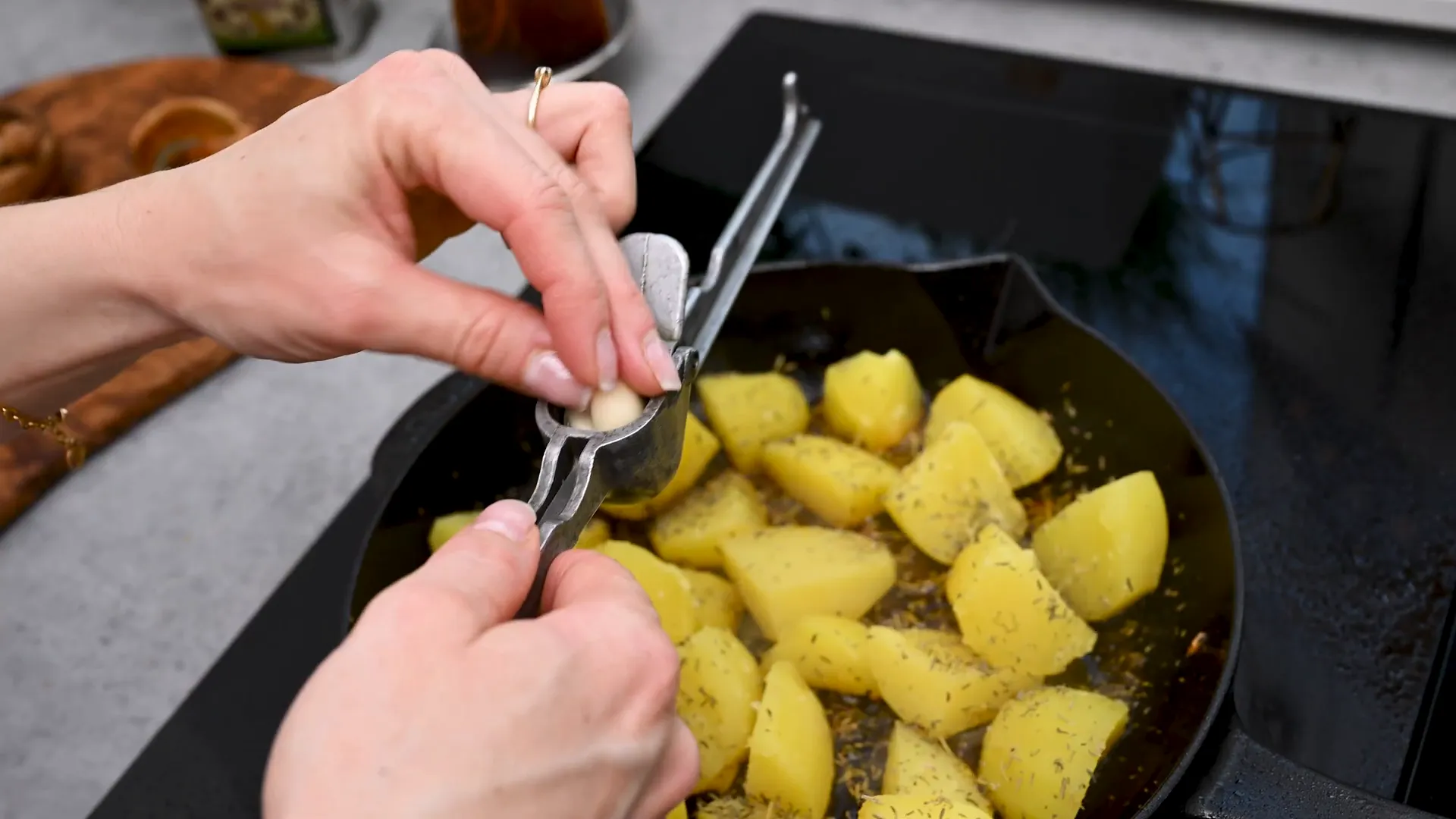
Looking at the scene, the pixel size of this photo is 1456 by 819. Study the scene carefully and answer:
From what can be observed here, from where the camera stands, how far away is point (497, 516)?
55 centimetres

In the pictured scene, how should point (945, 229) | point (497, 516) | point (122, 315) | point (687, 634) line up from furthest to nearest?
point (945, 229) < point (687, 634) < point (122, 315) < point (497, 516)

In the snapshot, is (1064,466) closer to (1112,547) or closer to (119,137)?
(1112,547)

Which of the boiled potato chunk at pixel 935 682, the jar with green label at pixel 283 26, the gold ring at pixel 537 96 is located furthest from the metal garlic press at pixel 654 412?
the jar with green label at pixel 283 26

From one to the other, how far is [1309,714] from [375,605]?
741 millimetres

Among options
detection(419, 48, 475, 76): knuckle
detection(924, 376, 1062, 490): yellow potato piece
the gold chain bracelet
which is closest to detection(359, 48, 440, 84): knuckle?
detection(419, 48, 475, 76): knuckle

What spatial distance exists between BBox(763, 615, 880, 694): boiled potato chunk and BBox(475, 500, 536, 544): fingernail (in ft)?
1.08

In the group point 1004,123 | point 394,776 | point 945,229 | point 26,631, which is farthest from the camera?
point 1004,123

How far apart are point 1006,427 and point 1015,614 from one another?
20 cm

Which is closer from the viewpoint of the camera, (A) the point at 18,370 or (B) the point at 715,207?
(A) the point at 18,370

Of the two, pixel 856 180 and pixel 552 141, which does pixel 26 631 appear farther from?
pixel 856 180

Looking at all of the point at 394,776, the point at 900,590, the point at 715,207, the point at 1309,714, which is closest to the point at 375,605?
the point at 394,776

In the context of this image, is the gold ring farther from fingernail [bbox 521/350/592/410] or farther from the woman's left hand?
fingernail [bbox 521/350/592/410]

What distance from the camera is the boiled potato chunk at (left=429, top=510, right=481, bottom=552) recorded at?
0.89 m

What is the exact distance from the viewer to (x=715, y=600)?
883 mm
